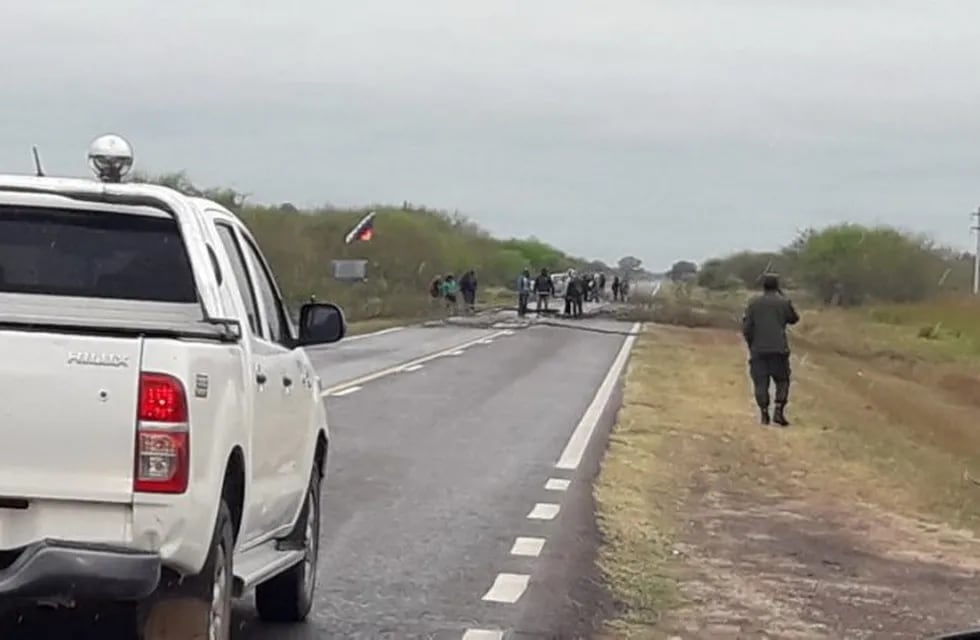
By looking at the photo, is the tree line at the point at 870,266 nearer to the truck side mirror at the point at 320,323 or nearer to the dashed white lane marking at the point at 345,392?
the dashed white lane marking at the point at 345,392

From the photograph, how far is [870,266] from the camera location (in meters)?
110

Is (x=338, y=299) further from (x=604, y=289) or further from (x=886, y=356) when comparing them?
(x=604, y=289)

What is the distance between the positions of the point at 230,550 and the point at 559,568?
4469 millimetres

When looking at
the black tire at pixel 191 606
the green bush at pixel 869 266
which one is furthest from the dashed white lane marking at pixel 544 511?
the green bush at pixel 869 266

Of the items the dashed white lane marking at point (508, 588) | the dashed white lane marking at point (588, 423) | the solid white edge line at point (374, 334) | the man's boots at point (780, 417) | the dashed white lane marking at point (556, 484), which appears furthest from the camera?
the solid white edge line at point (374, 334)

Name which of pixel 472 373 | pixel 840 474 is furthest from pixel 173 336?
pixel 472 373

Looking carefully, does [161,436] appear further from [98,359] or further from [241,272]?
[241,272]

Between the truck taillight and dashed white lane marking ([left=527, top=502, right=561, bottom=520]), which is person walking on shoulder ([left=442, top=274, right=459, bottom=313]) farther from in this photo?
the truck taillight

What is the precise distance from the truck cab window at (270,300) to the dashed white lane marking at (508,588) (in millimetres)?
2056

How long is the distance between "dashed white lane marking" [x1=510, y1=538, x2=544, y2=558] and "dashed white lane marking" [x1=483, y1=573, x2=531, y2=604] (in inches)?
34.0

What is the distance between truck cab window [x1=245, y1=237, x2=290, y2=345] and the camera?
9.03 metres

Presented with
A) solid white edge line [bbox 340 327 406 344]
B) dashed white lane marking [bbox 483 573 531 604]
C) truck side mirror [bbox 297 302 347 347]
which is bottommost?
solid white edge line [bbox 340 327 406 344]

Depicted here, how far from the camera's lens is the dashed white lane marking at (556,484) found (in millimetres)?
15984

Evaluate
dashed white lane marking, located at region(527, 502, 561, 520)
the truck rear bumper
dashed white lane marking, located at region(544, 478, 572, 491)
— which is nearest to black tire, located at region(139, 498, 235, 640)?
the truck rear bumper
